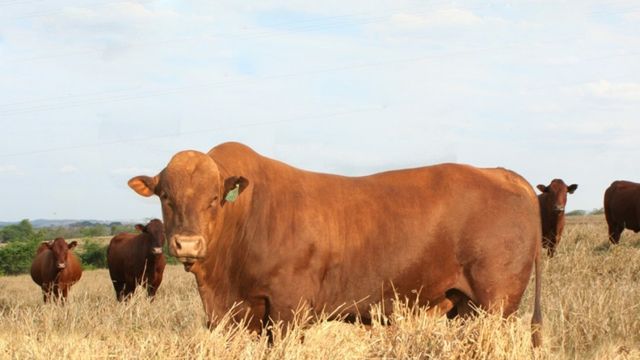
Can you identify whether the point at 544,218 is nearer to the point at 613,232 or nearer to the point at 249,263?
the point at 613,232

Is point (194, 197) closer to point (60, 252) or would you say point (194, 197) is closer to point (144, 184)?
point (144, 184)

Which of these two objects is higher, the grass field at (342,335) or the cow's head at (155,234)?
the grass field at (342,335)

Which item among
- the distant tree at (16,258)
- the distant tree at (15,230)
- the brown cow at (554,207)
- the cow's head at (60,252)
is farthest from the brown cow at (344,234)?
the distant tree at (15,230)

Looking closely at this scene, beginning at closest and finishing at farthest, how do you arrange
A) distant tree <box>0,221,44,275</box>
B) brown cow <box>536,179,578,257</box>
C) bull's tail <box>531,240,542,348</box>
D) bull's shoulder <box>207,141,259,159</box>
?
bull's shoulder <box>207,141,259,159</box> < bull's tail <box>531,240,542,348</box> < brown cow <box>536,179,578,257</box> < distant tree <box>0,221,44,275</box>

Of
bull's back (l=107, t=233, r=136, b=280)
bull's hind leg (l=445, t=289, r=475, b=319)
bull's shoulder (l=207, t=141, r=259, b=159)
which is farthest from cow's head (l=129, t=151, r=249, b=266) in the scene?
bull's back (l=107, t=233, r=136, b=280)

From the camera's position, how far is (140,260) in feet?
65.7

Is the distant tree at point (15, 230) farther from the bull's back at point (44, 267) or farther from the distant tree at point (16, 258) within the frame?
the bull's back at point (44, 267)

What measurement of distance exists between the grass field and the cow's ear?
105cm

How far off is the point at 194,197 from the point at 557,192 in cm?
1539

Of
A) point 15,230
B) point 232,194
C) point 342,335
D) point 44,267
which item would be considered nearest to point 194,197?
point 232,194

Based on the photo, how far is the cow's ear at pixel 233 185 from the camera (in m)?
6.96

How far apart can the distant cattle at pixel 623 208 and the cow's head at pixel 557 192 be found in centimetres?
470

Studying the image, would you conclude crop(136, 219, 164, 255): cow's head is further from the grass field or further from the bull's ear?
the bull's ear

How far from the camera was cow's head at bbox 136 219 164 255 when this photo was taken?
1971 centimetres
